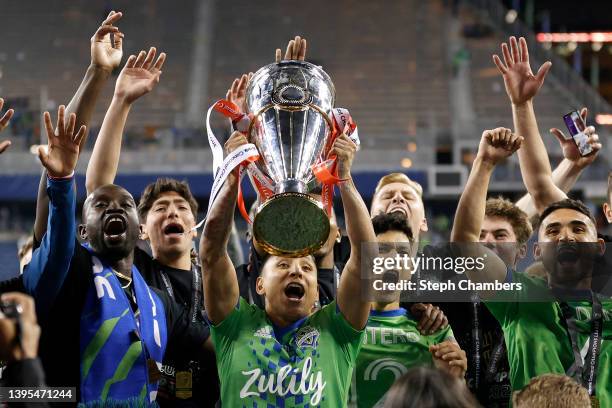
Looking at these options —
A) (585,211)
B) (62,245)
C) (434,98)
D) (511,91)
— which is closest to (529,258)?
(585,211)

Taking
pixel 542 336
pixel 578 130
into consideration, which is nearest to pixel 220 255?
pixel 542 336

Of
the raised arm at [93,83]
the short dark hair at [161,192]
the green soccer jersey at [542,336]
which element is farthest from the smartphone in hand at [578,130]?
the raised arm at [93,83]

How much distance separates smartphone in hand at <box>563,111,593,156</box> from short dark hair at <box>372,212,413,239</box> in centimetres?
76

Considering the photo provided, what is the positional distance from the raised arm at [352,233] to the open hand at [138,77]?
916 millimetres

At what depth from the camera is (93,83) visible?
305 cm

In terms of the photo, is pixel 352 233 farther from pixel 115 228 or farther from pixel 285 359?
pixel 115 228

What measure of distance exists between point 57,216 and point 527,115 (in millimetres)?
1625

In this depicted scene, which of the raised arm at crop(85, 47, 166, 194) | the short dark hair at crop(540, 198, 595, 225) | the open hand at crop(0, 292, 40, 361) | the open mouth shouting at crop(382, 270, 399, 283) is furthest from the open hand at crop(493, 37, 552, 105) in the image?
the open hand at crop(0, 292, 40, 361)

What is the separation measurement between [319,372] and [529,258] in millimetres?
961

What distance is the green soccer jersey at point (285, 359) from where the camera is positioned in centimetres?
263

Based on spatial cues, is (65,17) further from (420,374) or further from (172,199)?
(420,374)

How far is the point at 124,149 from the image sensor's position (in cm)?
1277

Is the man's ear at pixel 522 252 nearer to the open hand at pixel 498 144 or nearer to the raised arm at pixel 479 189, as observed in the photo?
the raised arm at pixel 479 189

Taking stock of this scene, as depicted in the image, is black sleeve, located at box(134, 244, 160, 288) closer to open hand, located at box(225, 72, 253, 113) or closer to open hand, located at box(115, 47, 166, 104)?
open hand, located at box(115, 47, 166, 104)
